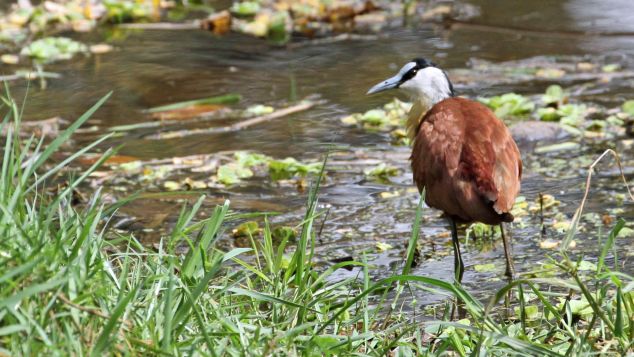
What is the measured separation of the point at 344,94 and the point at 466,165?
12.0 ft

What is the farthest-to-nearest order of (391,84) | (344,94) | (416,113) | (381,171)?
(344,94) < (381,171) < (391,84) < (416,113)

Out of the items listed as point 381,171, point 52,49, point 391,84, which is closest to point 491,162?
point 391,84

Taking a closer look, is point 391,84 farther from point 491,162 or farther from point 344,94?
point 344,94

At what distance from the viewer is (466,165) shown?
4.65 metres

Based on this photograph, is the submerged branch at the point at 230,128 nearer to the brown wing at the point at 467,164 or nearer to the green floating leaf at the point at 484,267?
the brown wing at the point at 467,164

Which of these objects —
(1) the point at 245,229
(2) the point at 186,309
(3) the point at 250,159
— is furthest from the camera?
(3) the point at 250,159

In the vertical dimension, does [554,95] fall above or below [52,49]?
below

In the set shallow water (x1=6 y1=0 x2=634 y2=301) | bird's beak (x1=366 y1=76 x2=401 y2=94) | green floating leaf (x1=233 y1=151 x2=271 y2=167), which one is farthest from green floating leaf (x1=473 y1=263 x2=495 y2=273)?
green floating leaf (x1=233 y1=151 x2=271 y2=167)

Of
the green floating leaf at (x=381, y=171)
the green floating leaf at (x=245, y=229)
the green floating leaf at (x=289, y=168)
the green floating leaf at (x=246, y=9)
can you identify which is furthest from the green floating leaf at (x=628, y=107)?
the green floating leaf at (x=246, y=9)

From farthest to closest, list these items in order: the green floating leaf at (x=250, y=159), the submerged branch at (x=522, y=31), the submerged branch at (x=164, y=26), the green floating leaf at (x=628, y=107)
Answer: the submerged branch at (x=164, y=26) < the submerged branch at (x=522, y=31) < the green floating leaf at (x=628, y=107) < the green floating leaf at (x=250, y=159)

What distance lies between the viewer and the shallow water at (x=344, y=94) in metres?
5.46

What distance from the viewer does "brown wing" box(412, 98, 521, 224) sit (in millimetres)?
4523

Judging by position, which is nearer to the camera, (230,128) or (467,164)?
(467,164)

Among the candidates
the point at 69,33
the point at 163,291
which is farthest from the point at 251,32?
the point at 163,291
